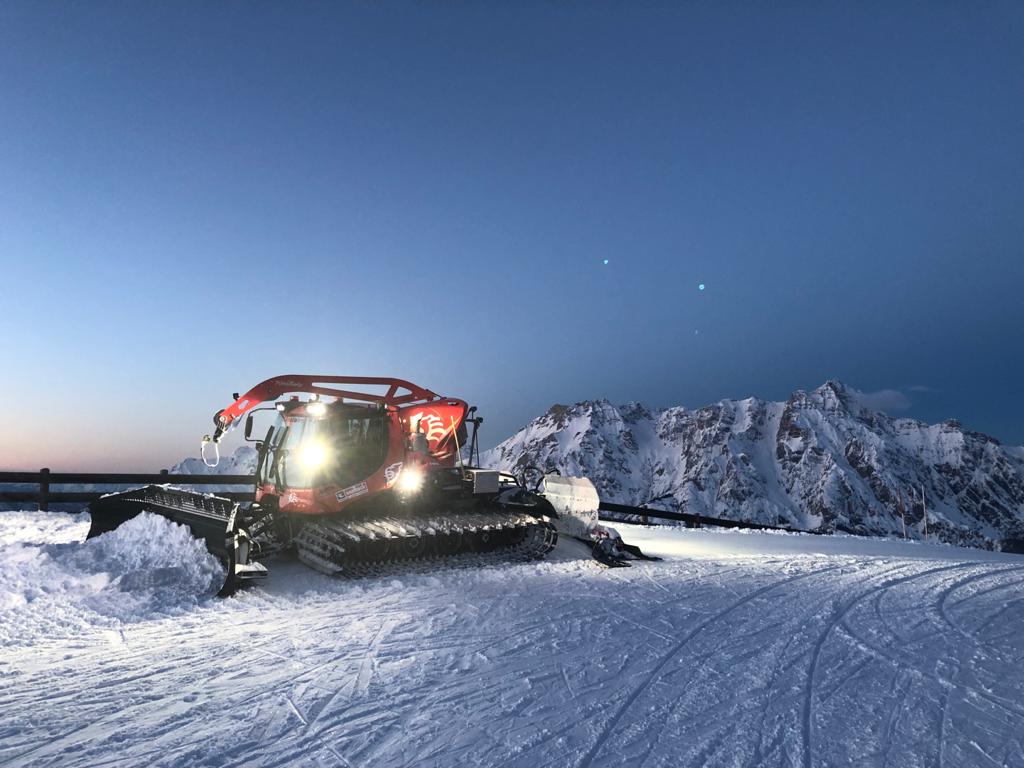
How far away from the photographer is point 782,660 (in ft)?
15.8

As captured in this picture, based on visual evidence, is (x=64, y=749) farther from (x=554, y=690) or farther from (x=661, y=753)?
(x=661, y=753)

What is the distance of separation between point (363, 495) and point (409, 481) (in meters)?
0.81

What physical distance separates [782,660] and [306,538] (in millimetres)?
6046

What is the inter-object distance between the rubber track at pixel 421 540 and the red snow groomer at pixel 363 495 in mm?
18

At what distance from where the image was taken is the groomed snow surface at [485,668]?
10.9 feet

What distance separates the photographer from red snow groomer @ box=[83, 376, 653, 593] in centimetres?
833

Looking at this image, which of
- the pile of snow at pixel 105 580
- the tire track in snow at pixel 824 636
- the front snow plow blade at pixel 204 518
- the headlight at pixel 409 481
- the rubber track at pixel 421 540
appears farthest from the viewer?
the headlight at pixel 409 481

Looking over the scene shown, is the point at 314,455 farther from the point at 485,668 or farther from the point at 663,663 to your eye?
the point at 663,663

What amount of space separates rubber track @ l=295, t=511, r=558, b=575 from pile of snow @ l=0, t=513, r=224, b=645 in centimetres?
146

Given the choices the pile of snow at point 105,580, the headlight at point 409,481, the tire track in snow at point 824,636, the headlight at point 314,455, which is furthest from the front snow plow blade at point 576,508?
the pile of snow at point 105,580

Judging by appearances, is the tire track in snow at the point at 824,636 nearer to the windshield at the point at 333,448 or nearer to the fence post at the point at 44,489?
the windshield at the point at 333,448

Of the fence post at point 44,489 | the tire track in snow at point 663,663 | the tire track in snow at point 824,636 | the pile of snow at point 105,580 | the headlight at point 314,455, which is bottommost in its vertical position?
the tire track in snow at point 824,636

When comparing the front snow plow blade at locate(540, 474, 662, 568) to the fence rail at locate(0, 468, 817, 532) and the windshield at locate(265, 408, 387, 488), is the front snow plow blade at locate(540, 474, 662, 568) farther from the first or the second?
the fence rail at locate(0, 468, 817, 532)

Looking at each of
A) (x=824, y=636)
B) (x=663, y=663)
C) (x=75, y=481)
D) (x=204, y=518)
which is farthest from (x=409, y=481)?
(x=75, y=481)
